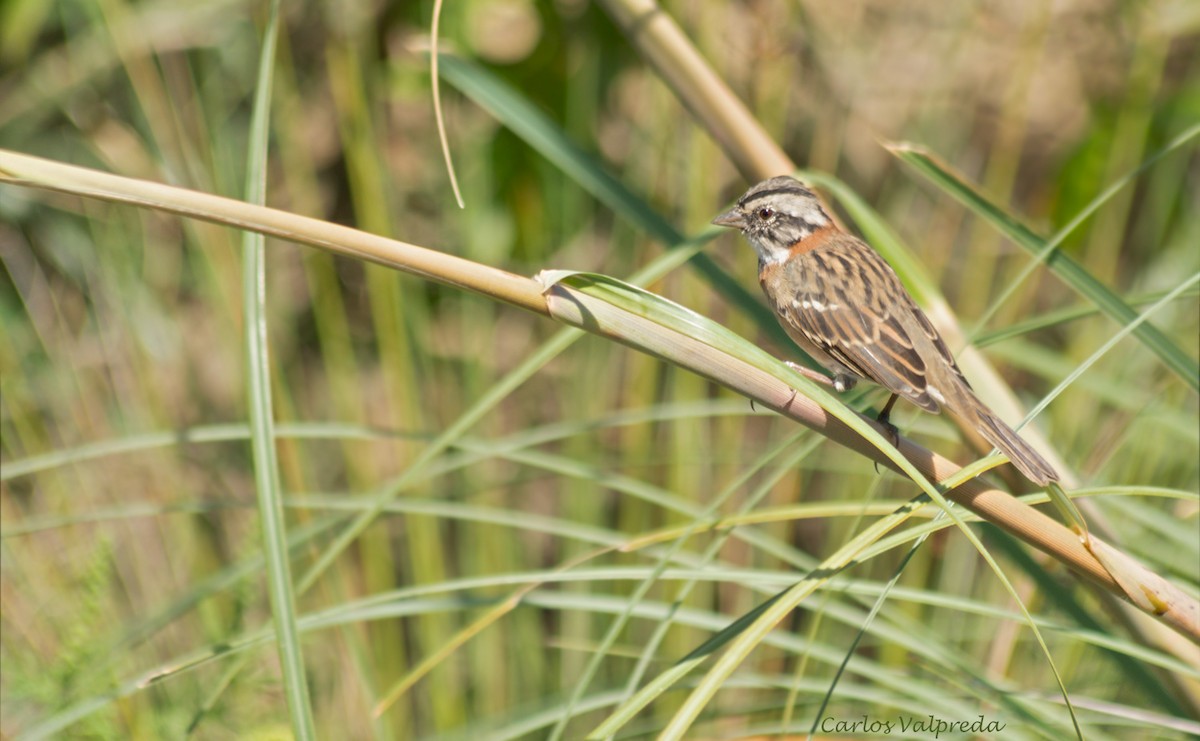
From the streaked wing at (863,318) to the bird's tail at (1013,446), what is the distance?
0.11 meters

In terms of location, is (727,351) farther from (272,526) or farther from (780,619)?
(272,526)

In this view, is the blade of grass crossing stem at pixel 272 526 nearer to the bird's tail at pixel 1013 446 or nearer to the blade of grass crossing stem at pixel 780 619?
the blade of grass crossing stem at pixel 780 619

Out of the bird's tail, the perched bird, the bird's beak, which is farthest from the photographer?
the bird's beak

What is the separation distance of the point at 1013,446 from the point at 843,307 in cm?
79

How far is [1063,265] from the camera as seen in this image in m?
1.90

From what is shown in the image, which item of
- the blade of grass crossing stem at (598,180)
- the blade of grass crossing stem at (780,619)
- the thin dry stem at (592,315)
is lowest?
the blade of grass crossing stem at (780,619)

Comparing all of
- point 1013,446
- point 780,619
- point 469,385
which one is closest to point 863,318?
point 1013,446

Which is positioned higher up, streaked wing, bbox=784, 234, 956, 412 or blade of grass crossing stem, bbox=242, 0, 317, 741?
streaked wing, bbox=784, 234, 956, 412

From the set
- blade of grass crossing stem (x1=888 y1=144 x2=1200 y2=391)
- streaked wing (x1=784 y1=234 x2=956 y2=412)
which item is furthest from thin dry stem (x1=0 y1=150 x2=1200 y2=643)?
streaked wing (x1=784 y1=234 x2=956 y2=412)

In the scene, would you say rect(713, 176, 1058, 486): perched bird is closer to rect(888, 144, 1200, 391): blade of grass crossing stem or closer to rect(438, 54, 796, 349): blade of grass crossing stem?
rect(438, 54, 796, 349): blade of grass crossing stem

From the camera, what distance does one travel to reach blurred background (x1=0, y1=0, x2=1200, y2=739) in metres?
2.47

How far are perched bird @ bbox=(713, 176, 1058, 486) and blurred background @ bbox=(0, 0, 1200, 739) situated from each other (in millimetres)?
203

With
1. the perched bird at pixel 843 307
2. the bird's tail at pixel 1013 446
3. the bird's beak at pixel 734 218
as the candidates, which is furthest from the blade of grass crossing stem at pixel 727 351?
the bird's beak at pixel 734 218

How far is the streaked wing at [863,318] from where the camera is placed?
2.21m
